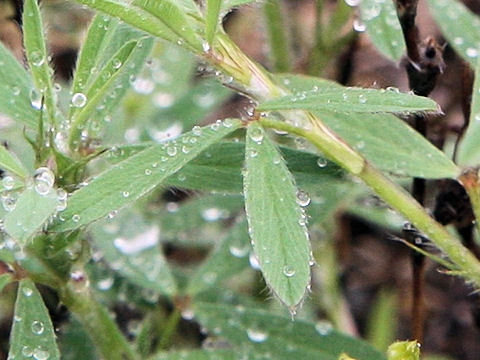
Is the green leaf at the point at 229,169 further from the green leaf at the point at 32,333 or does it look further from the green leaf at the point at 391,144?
the green leaf at the point at 32,333

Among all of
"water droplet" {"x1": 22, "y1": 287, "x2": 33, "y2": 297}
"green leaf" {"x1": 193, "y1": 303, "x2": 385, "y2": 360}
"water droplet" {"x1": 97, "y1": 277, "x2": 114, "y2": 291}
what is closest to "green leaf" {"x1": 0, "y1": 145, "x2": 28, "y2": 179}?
"water droplet" {"x1": 22, "y1": 287, "x2": 33, "y2": 297}

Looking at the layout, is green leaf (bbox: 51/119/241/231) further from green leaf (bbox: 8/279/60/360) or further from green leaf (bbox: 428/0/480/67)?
green leaf (bbox: 428/0/480/67)

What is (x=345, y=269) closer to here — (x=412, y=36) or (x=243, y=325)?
(x=243, y=325)

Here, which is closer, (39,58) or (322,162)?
(39,58)

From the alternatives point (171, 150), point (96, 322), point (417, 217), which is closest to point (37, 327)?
point (96, 322)

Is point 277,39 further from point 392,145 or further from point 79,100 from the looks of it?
point 79,100
